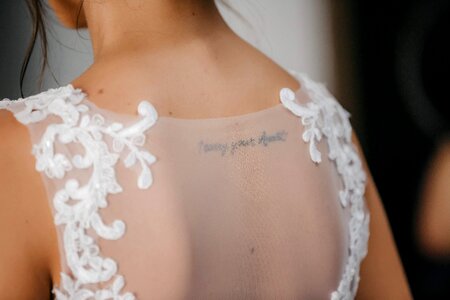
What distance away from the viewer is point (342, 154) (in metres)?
0.54

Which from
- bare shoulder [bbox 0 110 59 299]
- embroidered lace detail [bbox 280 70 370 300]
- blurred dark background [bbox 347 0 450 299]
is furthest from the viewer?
blurred dark background [bbox 347 0 450 299]

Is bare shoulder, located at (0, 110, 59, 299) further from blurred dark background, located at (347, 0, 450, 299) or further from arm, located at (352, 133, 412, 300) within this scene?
blurred dark background, located at (347, 0, 450, 299)

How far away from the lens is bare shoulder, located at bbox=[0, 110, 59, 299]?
0.41 metres

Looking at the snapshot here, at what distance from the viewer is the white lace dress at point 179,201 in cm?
43

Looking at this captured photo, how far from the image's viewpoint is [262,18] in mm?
1186

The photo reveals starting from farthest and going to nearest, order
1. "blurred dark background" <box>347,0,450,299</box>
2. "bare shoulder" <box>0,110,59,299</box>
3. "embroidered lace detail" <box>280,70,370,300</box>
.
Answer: "blurred dark background" <box>347,0,450,299</box>, "embroidered lace detail" <box>280,70,370,300</box>, "bare shoulder" <box>0,110,59,299</box>

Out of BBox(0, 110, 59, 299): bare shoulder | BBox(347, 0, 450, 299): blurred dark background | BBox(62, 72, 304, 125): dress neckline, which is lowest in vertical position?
BBox(347, 0, 450, 299): blurred dark background

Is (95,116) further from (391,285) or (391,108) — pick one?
(391,108)

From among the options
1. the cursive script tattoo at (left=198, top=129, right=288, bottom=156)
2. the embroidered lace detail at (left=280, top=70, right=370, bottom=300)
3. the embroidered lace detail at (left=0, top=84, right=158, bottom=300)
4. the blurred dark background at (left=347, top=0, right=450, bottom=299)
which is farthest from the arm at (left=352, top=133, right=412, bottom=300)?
the blurred dark background at (left=347, top=0, right=450, bottom=299)

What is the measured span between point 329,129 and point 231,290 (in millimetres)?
188

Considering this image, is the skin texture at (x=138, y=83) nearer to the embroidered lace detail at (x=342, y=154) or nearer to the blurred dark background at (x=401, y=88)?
the embroidered lace detail at (x=342, y=154)

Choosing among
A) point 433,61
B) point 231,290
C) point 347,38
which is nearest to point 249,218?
point 231,290

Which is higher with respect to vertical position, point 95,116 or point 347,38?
point 95,116

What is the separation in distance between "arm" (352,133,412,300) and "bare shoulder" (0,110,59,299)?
344 millimetres
